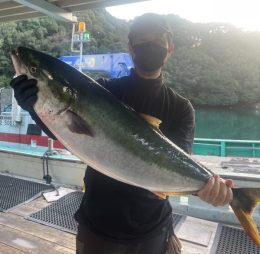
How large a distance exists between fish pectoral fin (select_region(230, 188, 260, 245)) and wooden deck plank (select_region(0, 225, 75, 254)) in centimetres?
212

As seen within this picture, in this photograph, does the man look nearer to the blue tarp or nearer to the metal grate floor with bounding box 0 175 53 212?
the metal grate floor with bounding box 0 175 53 212

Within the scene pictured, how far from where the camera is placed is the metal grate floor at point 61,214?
12.1 ft

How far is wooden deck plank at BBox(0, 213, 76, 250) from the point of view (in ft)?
11.0

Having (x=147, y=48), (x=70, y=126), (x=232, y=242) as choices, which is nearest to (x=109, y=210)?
(x=70, y=126)

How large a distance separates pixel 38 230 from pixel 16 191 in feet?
4.34

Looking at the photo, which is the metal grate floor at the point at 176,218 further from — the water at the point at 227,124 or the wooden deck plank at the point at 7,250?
the water at the point at 227,124

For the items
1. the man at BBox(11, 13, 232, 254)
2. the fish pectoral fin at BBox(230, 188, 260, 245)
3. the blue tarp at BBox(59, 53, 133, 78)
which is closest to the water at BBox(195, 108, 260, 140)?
the blue tarp at BBox(59, 53, 133, 78)

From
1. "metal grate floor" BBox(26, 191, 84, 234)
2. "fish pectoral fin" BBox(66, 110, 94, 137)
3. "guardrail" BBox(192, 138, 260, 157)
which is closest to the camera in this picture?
"fish pectoral fin" BBox(66, 110, 94, 137)

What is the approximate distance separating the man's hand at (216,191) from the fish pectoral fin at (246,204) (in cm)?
7

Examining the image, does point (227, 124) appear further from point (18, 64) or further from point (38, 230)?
point (18, 64)

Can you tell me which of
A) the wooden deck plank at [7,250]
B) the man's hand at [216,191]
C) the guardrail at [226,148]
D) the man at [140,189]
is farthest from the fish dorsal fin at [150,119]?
the guardrail at [226,148]

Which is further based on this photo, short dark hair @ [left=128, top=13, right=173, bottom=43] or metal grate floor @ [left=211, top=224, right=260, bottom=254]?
metal grate floor @ [left=211, top=224, right=260, bottom=254]

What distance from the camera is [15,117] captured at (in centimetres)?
929

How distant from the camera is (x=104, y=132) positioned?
4.37ft
